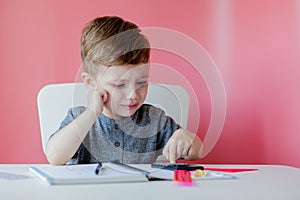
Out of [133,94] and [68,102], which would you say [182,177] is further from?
[68,102]

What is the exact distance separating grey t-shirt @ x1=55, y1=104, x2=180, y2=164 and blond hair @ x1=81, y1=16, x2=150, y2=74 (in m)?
0.13

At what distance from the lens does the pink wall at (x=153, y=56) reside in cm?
118

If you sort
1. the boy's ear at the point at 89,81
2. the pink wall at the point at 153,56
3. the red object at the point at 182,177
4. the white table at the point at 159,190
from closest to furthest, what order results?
1. the white table at the point at 159,190
2. the red object at the point at 182,177
3. the boy's ear at the point at 89,81
4. the pink wall at the point at 153,56

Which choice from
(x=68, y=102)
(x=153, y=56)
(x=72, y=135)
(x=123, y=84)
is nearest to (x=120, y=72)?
(x=123, y=84)

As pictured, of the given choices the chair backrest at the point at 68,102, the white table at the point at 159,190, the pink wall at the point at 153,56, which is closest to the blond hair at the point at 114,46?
the chair backrest at the point at 68,102

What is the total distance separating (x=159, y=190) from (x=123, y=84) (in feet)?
1.30

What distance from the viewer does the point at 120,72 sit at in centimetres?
85

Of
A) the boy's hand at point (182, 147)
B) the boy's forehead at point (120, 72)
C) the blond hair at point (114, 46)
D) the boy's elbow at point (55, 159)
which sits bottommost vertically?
the boy's elbow at point (55, 159)

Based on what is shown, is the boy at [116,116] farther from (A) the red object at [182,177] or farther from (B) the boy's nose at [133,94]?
(A) the red object at [182,177]

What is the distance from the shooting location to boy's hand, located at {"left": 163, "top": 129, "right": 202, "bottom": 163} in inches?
31.8

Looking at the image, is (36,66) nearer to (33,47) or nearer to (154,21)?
(33,47)

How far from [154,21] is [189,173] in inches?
28.2
